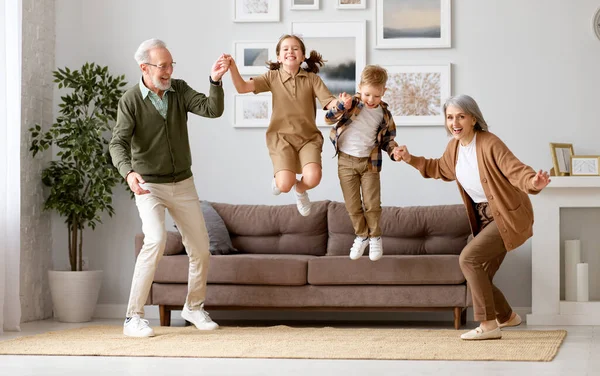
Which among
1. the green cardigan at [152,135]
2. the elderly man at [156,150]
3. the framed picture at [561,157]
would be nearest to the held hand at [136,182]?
the elderly man at [156,150]

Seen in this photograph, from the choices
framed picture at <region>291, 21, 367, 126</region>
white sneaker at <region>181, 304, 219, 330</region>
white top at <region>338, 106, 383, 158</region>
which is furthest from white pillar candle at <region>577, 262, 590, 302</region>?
white sneaker at <region>181, 304, 219, 330</region>

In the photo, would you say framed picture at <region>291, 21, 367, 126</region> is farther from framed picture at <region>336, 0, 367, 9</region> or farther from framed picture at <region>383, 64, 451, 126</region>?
framed picture at <region>383, 64, 451, 126</region>

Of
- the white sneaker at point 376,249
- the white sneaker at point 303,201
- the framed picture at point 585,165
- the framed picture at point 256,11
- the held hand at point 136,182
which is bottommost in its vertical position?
the white sneaker at point 376,249

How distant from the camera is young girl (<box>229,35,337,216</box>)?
4.70m

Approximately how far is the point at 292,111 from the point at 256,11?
196cm

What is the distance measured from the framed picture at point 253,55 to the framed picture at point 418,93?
907 millimetres

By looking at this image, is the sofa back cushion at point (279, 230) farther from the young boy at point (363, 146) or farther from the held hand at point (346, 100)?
the held hand at point (346, 100)

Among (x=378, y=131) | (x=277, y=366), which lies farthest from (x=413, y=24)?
(x=277, y=366)

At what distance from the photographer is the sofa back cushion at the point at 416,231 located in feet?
19.2

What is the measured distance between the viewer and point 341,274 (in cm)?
546

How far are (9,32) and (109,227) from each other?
1.69m

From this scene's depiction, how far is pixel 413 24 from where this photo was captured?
6.32 metres

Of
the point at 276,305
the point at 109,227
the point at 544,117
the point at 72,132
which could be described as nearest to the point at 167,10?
the point at 72,132

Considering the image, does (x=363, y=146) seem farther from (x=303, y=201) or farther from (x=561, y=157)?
(x=561, y=157)
